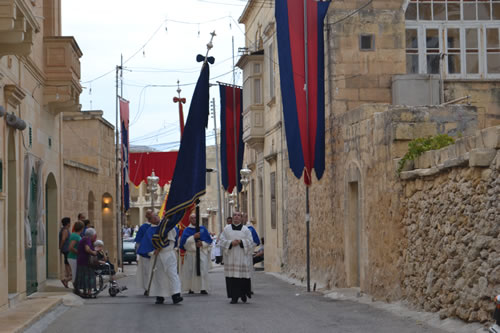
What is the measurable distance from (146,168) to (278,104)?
75.4 feet

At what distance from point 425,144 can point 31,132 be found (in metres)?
7.88

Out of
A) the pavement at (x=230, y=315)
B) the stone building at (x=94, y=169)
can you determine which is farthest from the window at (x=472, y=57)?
the stone building at (x=94, y=169)

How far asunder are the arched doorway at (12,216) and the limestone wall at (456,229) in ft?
20.9

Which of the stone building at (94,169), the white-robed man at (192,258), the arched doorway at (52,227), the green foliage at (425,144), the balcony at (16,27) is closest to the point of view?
the balcony at (16,27)

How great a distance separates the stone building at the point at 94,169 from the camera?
26.2 meters

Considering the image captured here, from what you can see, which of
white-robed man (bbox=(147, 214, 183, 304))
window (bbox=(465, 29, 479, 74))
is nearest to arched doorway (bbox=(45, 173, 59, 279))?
white-robed man (bbox=(147, 214, 183, 304))

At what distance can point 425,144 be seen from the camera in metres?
13.1

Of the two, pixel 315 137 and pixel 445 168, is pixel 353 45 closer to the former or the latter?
pixel 315 137

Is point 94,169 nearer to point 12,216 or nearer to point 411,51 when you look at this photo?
point 411,51

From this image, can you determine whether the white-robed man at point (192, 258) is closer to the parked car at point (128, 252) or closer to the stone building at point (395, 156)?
the stone building at point (395, 156)

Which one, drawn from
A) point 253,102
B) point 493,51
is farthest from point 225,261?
point 253,102

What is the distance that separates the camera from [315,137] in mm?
17562

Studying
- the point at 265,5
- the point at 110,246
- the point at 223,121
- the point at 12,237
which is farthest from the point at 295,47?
the point at 110,246

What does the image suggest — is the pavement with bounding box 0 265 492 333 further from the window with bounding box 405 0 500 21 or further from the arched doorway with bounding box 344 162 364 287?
the window with bounding box 405 0 500 21
